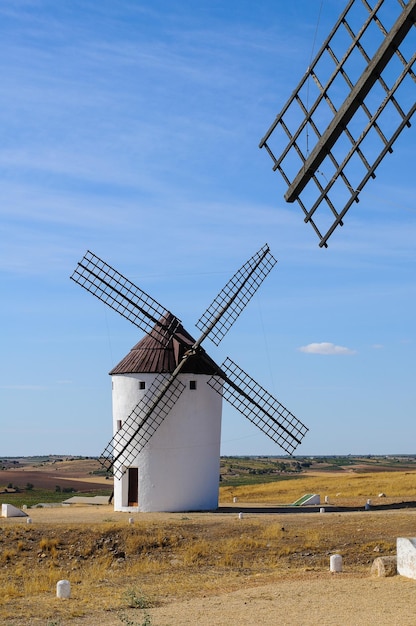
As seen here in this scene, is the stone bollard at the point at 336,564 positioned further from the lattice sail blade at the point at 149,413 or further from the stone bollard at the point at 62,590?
the lattice sail blade at the point at 149,413

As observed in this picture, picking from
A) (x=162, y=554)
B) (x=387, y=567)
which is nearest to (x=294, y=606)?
(x=387, y=567)

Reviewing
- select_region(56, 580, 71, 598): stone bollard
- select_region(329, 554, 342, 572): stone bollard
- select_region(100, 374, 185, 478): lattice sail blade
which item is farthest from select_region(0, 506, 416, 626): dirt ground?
select_region(100, 374, 185, 478): lattice sail blade

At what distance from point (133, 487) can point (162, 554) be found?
802cm

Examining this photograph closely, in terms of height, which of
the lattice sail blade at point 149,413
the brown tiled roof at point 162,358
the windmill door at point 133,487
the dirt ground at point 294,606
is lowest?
the dirt ground at point 294,606

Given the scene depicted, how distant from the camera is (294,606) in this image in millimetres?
14453

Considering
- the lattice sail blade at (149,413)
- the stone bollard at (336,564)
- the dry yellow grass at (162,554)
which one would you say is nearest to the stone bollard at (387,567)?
the dry yellow grass at (162,554)

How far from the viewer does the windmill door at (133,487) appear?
2970 cm

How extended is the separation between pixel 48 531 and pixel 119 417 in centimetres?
650

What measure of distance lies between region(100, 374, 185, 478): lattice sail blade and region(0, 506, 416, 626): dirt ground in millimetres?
11679

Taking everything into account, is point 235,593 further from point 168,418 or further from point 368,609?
point 168,418

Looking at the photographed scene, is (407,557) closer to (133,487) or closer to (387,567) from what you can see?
(387,567)

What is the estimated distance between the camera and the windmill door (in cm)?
2970

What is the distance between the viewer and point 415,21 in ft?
47.4

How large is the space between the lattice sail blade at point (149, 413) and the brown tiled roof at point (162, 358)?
467 millimetres
